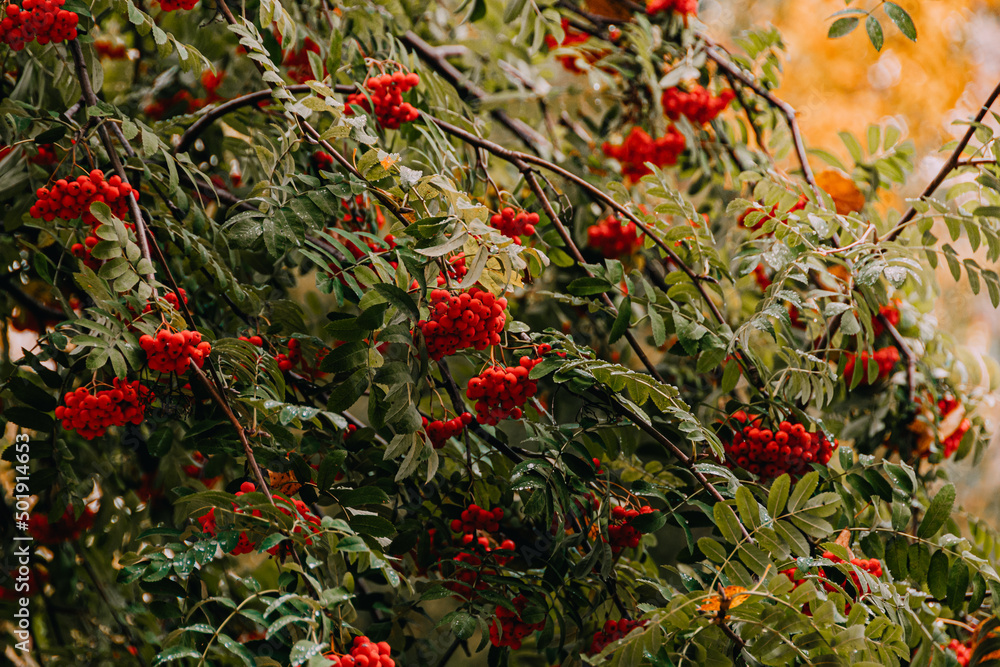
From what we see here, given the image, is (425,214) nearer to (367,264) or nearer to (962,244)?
(367,264)

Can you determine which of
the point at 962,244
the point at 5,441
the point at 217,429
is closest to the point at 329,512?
the point at 5,441

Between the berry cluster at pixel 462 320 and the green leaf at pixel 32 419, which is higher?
the berry cluster at pixel 462 320

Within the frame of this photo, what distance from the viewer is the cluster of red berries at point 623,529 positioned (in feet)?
3.02

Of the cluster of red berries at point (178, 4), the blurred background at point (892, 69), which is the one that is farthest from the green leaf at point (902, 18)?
the blurred background at point (892, 69)

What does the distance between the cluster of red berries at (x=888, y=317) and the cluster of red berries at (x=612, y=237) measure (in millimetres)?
481

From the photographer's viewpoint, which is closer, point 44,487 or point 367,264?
point 367,264

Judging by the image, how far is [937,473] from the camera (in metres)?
1.41

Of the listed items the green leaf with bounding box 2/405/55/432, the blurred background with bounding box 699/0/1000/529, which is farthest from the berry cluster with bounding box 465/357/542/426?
the blurred background with bounding box 699/0/1000/529

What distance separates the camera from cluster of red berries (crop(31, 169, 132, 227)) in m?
0.84

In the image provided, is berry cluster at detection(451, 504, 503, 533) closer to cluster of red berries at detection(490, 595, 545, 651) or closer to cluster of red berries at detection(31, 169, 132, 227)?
cluster of red berries at detection(490, 595, 545, 651)

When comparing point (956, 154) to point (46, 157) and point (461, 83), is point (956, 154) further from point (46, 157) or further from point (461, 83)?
point (46, 157)

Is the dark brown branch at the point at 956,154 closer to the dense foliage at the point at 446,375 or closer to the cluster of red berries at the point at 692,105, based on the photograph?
the dense foliage at the point at 446,375

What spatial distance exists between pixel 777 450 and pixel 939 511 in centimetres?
20

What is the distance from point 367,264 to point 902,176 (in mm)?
1108
